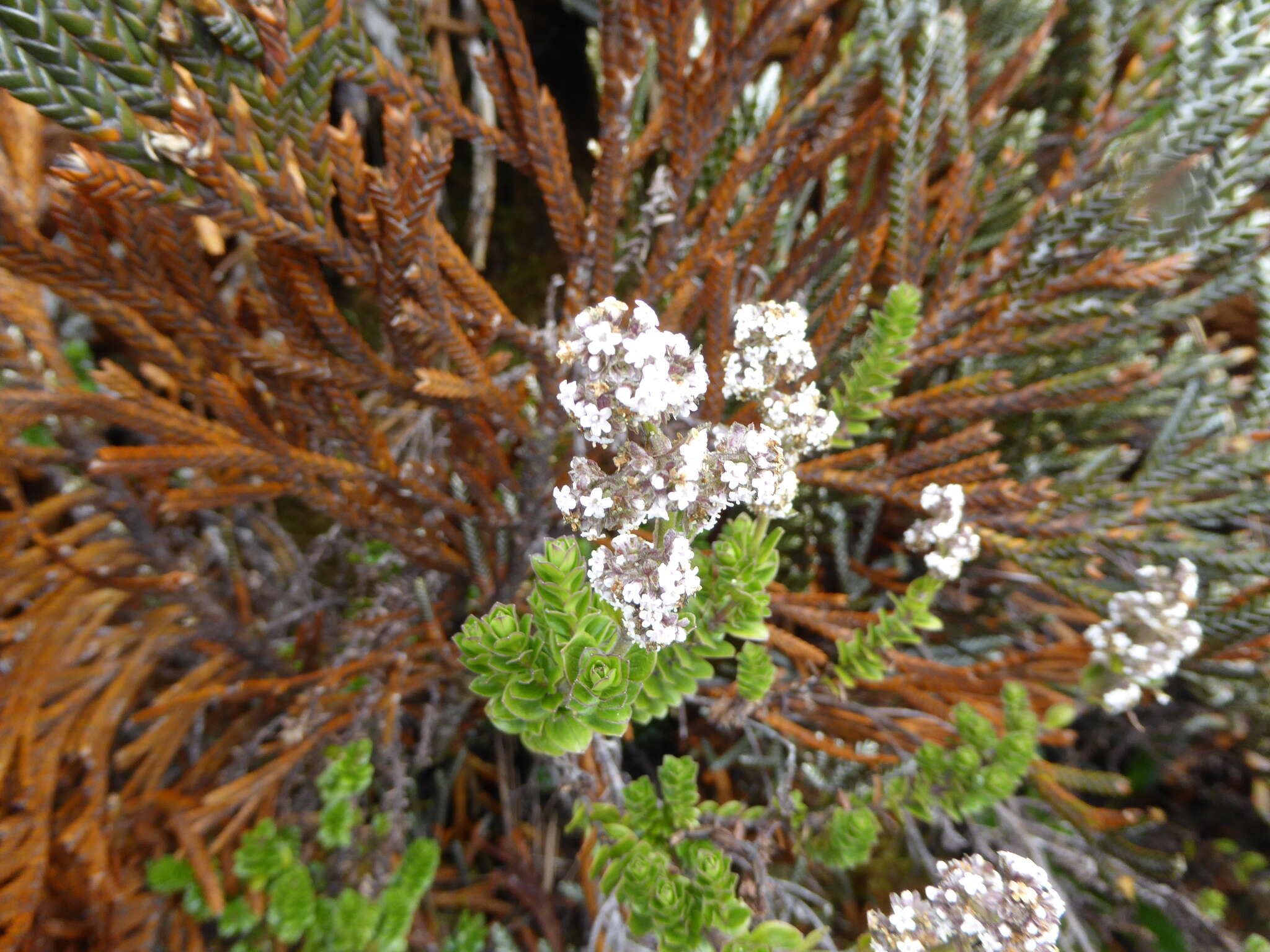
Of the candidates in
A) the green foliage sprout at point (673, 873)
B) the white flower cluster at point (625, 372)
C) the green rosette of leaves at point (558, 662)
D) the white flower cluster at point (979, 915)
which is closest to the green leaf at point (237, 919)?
the green foliage sprout at point (673, 873)

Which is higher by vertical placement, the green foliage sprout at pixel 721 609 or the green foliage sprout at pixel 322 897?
the green foliage sprout at pixel 721 609

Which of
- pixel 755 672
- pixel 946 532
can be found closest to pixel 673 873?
pixel 755 672

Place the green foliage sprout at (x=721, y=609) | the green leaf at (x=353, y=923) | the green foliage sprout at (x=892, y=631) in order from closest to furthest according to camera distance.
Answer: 1. the green foliage sprout at (x=721, y=609)
2. the green foliage sprout at (x=892, y=631)
3. the green leaf at (x=353, y=923)

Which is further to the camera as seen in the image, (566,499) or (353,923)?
(353,923)

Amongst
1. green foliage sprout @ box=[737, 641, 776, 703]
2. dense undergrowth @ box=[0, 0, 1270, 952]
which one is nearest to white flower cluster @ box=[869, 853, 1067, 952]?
dense undergrowth @ box=[0, 0, 1270, 952]

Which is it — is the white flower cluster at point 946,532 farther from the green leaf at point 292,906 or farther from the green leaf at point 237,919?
the green leaf at point 237,919

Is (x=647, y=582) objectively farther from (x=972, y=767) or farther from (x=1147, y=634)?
(x=1147, y=634)

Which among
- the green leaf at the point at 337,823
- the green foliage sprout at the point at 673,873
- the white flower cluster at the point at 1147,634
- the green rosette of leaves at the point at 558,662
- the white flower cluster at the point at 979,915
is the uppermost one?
the green rosette of leaves at the point at 558,662

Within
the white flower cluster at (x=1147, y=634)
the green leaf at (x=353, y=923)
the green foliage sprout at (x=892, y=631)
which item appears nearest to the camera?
the green foliage sprout at (x=892, y=631)

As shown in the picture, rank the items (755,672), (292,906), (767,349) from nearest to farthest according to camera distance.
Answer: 1. (767,349)
2. (755,672)
3. (292,906)
